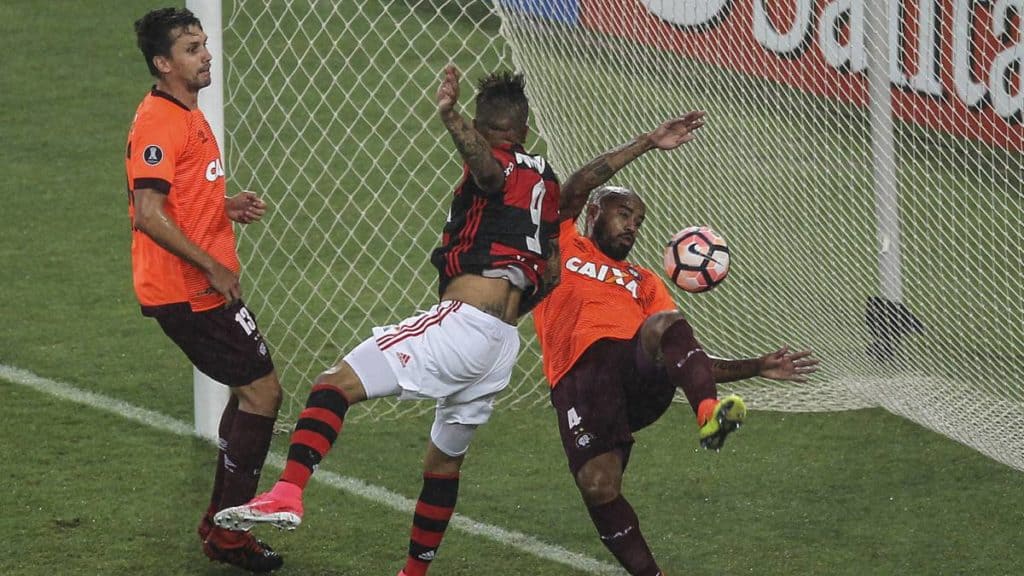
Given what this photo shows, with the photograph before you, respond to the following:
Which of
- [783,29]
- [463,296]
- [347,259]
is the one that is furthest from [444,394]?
[347,259]

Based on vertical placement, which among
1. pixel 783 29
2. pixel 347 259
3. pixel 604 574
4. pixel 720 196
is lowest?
pixel 604 574

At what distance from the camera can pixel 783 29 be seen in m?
7.80

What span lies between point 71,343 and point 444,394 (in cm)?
388

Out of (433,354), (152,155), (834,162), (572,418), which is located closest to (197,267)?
(152,155)

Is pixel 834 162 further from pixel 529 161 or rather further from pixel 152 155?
pixel 152 155

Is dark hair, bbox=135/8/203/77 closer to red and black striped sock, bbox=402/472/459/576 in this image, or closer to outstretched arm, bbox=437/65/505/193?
outstretched arm, bbox=437/65/505/193

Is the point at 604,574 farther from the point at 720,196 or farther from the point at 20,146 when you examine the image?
the point at 20,146

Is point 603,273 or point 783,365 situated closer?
point 783,365

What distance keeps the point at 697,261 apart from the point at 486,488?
5.02 ft

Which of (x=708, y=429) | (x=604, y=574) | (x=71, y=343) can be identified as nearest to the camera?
(x=708, y=429)

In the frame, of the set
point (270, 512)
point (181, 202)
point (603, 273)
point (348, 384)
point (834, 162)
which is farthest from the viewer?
point (834, 162)

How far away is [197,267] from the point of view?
18.5 feet

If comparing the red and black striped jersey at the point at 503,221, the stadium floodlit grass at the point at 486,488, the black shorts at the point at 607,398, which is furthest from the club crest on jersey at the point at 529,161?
the stadium floodlit grass at the point at 486,488

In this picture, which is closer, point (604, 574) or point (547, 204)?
point (547, 204)
